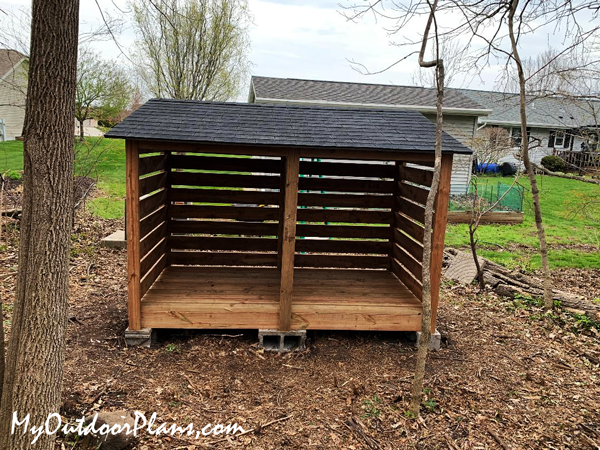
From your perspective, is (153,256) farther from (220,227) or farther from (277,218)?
(277,218)

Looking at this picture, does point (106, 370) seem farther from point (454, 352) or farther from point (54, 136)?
point (454, 352)

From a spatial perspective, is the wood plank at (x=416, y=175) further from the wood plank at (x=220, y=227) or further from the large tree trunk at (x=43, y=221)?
the large tree trunk at (x=43, y=221)

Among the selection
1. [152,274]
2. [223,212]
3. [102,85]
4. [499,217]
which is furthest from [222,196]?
[102,85]

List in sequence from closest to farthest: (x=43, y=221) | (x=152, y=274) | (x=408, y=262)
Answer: (x=43, y=221), (x=152, y=274), (x=408, y=262)

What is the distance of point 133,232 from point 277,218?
2.27 metres

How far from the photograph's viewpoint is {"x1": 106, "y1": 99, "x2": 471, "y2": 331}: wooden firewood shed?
4312 mm

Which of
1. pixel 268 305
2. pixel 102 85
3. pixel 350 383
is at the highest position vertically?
pixel 102 85

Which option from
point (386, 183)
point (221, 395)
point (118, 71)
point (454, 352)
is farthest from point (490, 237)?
point (118, 71)

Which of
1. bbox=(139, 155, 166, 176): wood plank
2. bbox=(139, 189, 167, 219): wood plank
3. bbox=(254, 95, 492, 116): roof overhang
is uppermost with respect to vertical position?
bbox=(254, 95, 492, 116): roof overhang

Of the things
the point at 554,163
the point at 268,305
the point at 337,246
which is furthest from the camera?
the point at 554,163

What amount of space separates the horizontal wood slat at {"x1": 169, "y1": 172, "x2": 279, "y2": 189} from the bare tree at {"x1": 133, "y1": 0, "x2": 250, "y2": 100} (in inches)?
334

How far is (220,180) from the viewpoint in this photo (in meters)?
6.04

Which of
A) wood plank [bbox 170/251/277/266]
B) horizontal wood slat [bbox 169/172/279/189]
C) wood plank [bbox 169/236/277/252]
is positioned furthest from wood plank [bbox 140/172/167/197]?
wood plank [bbox 170/251/277/266]

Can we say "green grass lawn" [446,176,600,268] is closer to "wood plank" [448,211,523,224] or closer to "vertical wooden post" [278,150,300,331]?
"wood plank" [448,211,523,224]
